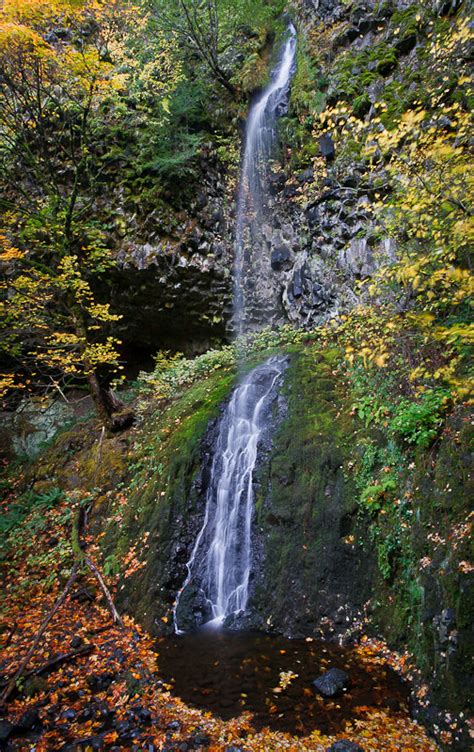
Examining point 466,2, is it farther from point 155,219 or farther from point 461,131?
point 155,219

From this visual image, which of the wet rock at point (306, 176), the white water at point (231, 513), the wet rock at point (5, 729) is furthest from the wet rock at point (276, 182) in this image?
the wet rock at point (5, 729)

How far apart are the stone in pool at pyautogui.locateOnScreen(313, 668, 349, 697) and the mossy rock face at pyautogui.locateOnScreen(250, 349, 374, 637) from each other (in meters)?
0.79

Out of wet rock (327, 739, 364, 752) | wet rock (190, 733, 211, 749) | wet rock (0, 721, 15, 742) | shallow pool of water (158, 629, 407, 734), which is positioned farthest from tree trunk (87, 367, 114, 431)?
wet rock (327, 739, 364, 752)

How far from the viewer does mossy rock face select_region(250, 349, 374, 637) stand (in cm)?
522

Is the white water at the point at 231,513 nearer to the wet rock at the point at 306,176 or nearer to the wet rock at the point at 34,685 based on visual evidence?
the wet rock at the point at 34,685

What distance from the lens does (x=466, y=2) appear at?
257 inches

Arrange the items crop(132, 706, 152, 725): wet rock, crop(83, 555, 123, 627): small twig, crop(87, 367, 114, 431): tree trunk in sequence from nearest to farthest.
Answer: crop(132, 706, 152, 725): wet rock → crop(83, 555, 123, 627): small twig → crop(87, 367, 114, 431): tree trunk

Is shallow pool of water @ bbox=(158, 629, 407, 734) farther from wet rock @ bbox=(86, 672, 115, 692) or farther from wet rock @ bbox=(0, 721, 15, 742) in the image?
wet rock @ bbox=(0, 721, 15, 742)

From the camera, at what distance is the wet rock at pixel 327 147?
9.41 meters

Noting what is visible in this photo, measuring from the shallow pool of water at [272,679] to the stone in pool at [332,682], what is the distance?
0.19 ft

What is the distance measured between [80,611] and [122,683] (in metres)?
1.93

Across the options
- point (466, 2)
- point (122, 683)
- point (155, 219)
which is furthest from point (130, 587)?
point (466, 2)

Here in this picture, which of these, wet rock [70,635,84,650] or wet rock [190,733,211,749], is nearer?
wet rock [190,733,211,749]

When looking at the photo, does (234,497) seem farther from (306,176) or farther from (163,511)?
(306,176)
